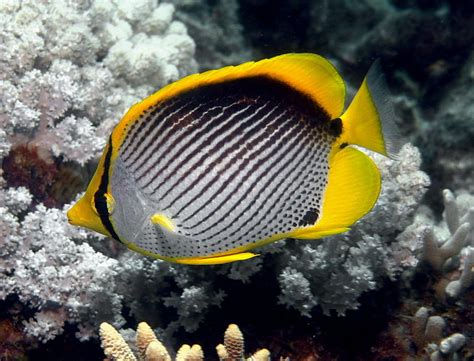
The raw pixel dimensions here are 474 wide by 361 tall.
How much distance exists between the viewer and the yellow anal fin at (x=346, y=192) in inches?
79.4

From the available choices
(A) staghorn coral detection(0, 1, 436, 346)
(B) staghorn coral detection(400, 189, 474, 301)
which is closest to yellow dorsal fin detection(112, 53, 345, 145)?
(A) staghorn coral detection(0, 1, 436, 346)

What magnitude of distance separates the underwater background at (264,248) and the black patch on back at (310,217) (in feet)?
2.49

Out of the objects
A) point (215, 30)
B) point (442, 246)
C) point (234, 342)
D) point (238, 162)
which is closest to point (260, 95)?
point (238, 162)

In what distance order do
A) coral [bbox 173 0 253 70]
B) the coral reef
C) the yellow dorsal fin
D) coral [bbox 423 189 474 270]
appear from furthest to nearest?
coral [bbox 173 0 253 70], coral [bbox 423 189 474 270], the coral reef, the yellow dorsal fin

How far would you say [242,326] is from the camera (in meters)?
2.96

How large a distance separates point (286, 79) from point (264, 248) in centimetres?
126

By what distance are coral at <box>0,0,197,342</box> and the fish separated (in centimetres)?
122

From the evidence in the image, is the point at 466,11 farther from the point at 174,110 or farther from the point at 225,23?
the point at 174,110

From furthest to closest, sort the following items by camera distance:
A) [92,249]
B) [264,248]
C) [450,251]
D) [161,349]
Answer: [450,251]
[92,249]
[264,248]
[161,349]

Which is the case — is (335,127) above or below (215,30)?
above

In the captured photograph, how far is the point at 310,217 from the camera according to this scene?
2016mm

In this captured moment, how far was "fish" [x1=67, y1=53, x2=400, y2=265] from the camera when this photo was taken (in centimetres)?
192

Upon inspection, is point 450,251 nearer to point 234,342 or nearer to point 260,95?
point 234,342

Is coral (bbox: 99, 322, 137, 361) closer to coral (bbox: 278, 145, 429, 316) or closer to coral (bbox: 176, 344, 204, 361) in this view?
coral (bbox: 176, 344, 204, 361)
